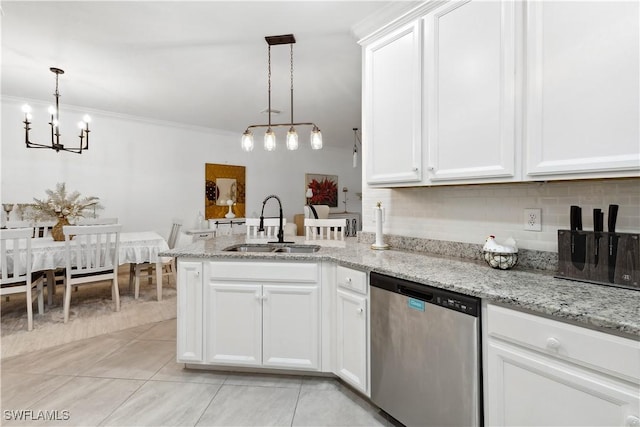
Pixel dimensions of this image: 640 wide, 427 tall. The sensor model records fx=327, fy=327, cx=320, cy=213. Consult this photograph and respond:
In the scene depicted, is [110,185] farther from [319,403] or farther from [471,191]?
[471,191]

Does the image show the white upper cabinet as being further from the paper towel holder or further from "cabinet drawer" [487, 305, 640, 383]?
"cabinet drawer" [487, 305, 640, 383]

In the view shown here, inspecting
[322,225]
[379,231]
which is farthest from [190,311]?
[379,231]

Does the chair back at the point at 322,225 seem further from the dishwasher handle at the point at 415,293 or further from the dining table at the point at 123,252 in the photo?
the dining table at the point at 123,252

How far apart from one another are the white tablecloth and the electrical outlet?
3.61 meters

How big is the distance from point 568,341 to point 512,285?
316 millimetres

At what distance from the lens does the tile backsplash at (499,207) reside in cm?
145

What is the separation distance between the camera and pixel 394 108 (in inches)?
81.9

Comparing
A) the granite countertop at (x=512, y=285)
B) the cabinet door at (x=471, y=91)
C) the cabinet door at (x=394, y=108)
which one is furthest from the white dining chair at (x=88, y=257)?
the cabinet door at (x=471, y=91)

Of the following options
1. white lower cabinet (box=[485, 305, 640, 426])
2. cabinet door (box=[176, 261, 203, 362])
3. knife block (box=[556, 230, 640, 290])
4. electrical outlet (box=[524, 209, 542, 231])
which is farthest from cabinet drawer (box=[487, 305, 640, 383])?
cabinet door (box=[176, 261, 203, 362])

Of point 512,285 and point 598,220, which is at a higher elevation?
point 598,220

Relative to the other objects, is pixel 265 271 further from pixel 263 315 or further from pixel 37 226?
pixel 37 226

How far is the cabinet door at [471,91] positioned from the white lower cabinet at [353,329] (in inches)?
29.8

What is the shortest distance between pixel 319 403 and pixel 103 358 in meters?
1.76

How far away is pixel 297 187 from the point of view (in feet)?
25.0
